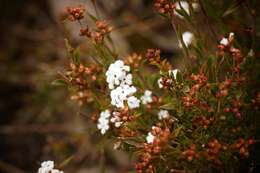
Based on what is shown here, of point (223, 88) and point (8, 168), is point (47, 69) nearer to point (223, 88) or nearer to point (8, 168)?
point (8, 168)

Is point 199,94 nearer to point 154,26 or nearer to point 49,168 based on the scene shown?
point 49,168

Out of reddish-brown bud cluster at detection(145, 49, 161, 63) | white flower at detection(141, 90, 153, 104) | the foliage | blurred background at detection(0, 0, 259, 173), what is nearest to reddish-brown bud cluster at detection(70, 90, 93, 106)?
the foliage

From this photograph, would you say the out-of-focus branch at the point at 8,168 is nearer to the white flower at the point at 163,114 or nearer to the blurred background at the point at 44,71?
the blurred background at the point at 44,71

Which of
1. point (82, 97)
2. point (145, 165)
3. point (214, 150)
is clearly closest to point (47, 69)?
point (82, 97)

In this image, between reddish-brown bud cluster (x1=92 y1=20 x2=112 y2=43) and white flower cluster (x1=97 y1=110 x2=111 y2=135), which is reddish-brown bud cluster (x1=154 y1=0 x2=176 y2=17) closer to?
reddish-brown bud cluster (x1=92 y1=20 x2=112 y2=43)

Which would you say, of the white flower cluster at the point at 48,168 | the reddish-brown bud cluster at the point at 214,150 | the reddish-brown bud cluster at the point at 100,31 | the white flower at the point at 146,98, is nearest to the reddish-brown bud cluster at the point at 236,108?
the reddish-brown bud cluster at the point at 214,150

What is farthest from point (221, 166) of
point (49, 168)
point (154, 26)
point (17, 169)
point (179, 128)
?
point (154, 26)
